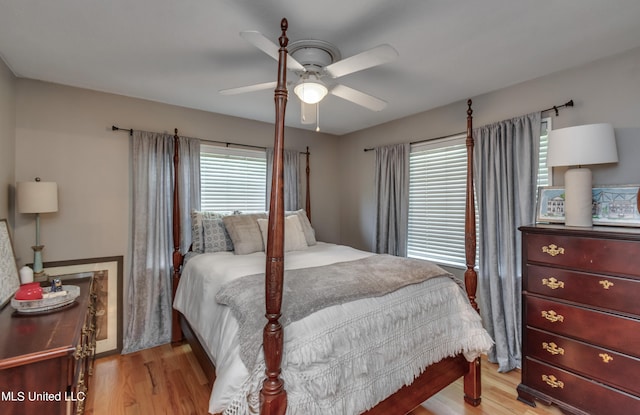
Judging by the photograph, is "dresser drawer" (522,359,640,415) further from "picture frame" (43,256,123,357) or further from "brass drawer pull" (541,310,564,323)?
"picture frame" (43,256,123,357)

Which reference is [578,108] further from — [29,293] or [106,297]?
[106,297]

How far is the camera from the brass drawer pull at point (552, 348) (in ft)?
6.46

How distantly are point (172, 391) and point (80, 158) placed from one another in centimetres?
217

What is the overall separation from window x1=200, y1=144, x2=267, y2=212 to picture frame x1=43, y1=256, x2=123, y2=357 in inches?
40.5

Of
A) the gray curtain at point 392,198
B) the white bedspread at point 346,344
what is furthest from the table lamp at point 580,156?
the gray curtain at point 392,198

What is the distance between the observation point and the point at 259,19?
1.66 metres

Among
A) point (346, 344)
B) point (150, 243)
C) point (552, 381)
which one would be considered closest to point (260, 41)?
point (346, 344)

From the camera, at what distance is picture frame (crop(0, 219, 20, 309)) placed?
183 centimetres

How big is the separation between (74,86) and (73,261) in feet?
5.13

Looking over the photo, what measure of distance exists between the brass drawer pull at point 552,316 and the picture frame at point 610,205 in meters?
0.69

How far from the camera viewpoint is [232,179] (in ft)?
11.6

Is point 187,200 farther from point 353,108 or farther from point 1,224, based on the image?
point 353,108

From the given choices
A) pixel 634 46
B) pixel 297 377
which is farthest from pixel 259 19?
pixel 634 46

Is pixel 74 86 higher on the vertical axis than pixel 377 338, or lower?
higher
